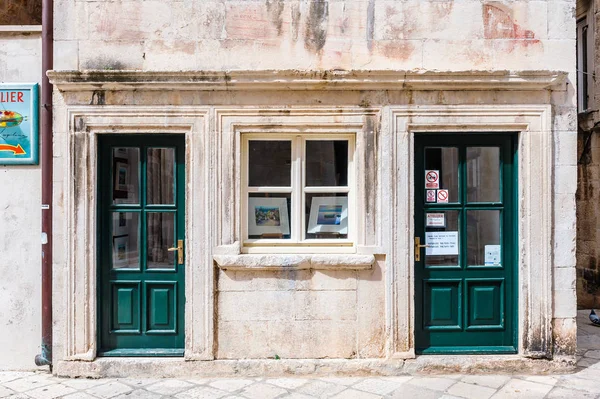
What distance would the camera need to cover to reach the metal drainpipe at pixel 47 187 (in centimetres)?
481

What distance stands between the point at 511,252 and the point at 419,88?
2.06 meters

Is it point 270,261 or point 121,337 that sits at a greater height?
point 270,261

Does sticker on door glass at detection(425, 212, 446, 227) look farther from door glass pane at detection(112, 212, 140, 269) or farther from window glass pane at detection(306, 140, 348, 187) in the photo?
door glass pane at detection(112, 212, 140, 269)

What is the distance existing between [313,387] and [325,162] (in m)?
2.33

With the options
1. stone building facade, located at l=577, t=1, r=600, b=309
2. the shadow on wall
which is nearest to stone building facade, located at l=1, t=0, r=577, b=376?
stone building facade, located at l=577, t=1, r=600, b=309

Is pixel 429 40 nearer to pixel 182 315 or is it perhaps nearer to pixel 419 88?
pixel 419 88

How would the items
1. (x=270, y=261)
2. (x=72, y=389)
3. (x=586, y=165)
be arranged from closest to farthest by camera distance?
(x=72, y=389) → (x=270, y=261) → (x=586, y=165)

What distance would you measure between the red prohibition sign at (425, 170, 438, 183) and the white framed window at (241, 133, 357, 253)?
83 cm

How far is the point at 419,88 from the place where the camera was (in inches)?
189

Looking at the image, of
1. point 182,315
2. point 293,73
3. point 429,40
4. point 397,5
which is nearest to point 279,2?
point 293,73

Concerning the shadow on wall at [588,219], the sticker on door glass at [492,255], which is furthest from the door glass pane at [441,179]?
the shadow on wall at [588,219]

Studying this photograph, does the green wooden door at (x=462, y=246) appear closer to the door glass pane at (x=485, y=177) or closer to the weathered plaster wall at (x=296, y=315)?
the door glass pane at (x=485, y=177)

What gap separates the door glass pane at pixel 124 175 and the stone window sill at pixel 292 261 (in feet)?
3.99

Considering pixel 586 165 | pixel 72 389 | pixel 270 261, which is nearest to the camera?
pixel 72 389
